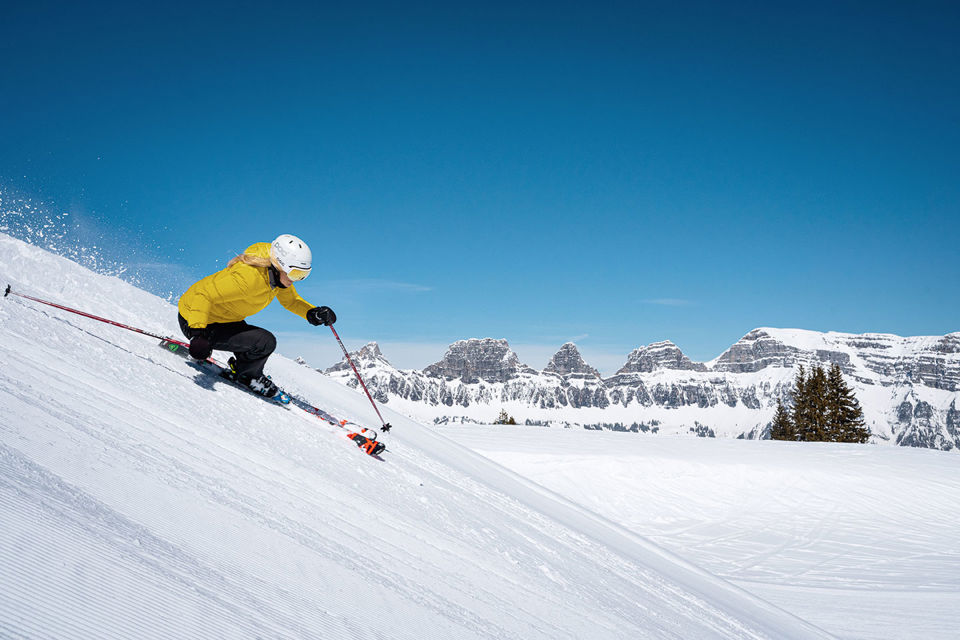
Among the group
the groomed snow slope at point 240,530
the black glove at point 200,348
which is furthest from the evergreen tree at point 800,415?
the black glove at point 200,348

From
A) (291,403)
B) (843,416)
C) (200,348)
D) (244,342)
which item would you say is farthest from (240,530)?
(843,416)

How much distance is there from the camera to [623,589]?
17.7ft

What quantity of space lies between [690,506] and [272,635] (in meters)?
14.8

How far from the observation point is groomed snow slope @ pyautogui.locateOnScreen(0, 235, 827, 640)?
6.36ft

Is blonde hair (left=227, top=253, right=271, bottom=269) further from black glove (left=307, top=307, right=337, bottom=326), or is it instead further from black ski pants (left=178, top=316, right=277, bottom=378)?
black glove (left=307, top=307, right=337, bottom=326)

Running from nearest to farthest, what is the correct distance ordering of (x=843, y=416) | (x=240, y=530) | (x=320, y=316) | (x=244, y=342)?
(x=240, y=530) < (x=244, y=342) < (x=320, y=316) < (x=843, y=416)

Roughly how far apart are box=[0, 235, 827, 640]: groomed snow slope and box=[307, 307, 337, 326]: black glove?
122 centimetres

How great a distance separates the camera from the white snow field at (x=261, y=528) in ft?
6.48

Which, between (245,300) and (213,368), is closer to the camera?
(245,300)

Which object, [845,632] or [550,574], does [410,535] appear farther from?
[845,632]

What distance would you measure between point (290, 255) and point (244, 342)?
4.13 feet

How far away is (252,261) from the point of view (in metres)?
6.06

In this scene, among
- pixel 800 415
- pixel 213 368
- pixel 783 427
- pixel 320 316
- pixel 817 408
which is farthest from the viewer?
pixel 783 427

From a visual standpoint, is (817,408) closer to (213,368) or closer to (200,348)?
(213,368)
